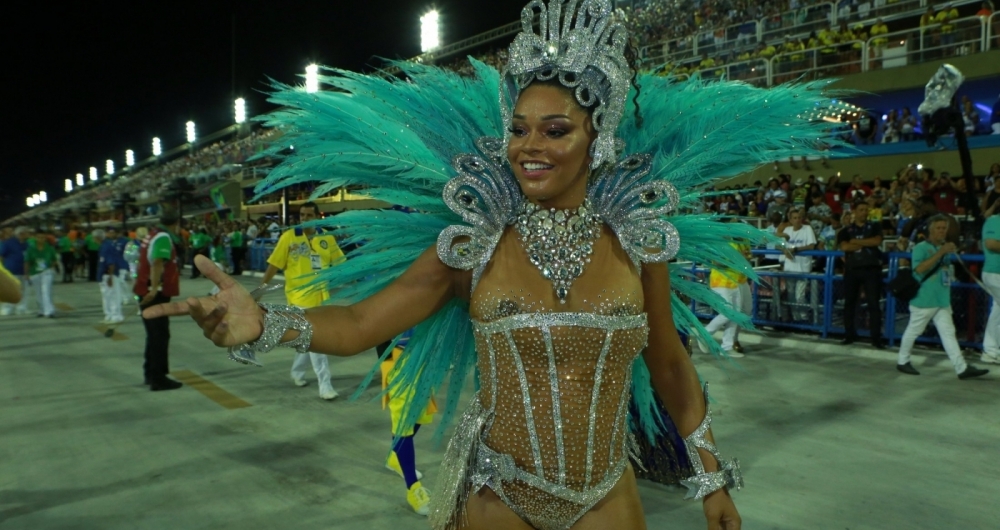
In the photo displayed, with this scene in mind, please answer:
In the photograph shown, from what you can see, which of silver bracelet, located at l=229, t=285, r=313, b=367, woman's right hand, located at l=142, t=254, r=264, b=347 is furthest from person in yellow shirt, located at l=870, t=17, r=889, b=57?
woman's right hand, located at l=142, t=254, r=264, b=347

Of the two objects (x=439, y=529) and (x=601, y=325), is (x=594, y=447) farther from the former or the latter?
(x=439, y=529)

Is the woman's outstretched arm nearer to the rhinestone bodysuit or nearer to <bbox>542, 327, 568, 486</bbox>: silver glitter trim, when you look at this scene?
the rhinestone bodysuit

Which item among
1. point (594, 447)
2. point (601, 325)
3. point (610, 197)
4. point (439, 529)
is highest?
point (610, 197)

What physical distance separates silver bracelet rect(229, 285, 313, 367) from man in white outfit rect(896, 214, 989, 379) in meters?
7.11

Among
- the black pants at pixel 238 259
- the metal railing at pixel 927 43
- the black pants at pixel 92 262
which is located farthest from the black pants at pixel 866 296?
the black pants at pixel 92 262

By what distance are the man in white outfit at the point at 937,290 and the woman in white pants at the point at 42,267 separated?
13.8 m

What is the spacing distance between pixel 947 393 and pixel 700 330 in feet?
17.9

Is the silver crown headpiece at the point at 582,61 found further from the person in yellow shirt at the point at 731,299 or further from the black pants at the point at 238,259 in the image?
the black pants at the point at 238,259

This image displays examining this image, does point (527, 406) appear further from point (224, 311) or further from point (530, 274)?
point (224, 311)

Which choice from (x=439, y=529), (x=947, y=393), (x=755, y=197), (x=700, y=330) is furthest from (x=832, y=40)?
(x=439, y=529)

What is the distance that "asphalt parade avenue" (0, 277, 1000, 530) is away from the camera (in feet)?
13.6

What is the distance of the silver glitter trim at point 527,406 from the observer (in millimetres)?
1983

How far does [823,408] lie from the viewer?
21.1 ft

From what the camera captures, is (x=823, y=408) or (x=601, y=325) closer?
(x=601, y=325)
